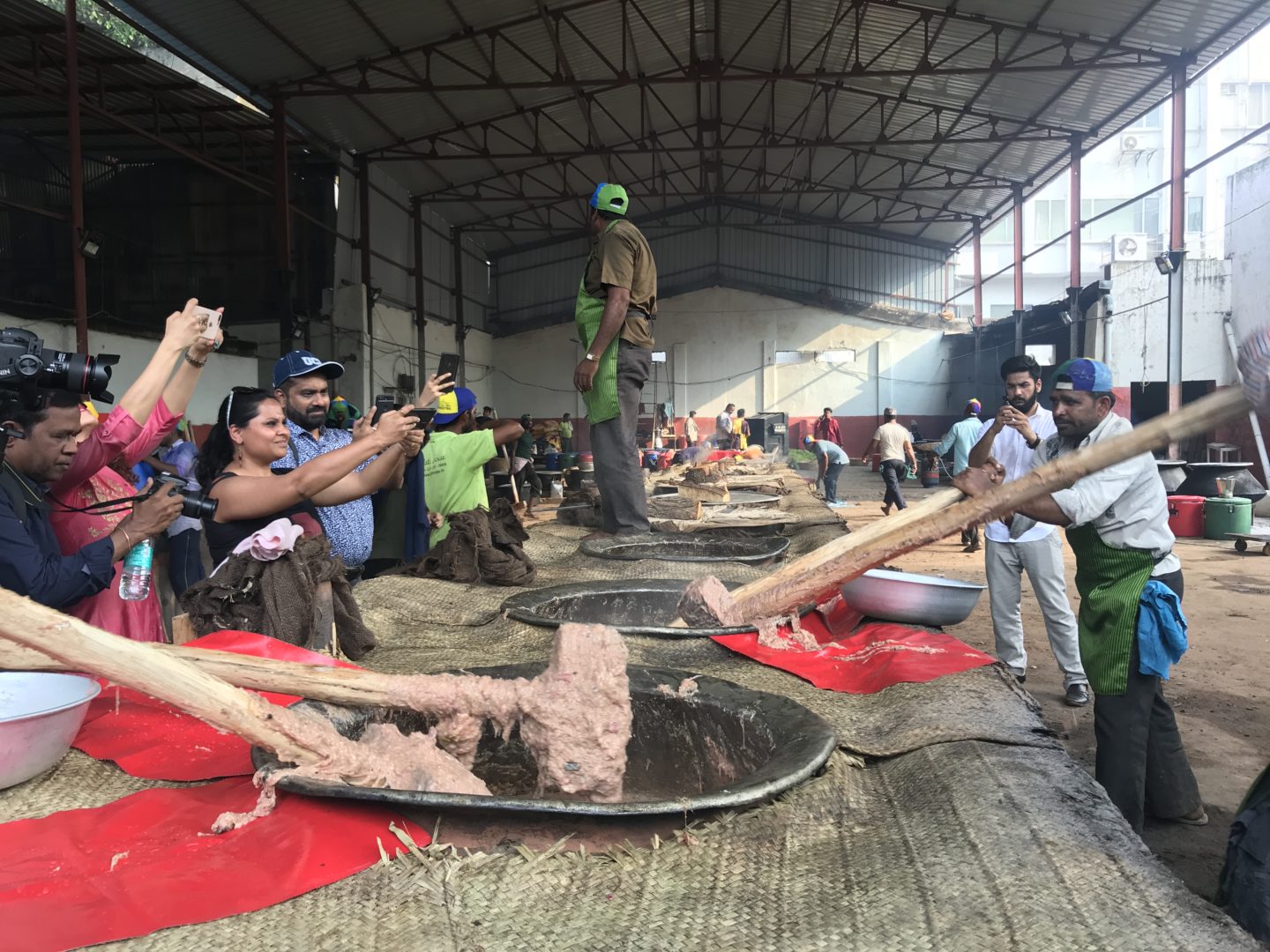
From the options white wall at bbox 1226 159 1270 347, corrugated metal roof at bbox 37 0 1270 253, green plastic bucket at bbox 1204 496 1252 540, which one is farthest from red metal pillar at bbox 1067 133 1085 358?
green plastic bucket at bbox 1204 496 1252 540

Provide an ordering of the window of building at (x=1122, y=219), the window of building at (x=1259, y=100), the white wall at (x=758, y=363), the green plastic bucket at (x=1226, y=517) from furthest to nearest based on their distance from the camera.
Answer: the window of building at (x=1122, y=219) < the window of building at (x=1259, y=100) < the white wall at (x=758, y=363) < the green plastic bucket at (x=1226, y=517)

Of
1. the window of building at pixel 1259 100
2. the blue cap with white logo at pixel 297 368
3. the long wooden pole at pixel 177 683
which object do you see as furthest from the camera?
the window of building at pixel 1259 100

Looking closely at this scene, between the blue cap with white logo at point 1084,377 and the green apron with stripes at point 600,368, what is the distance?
6.30 feet

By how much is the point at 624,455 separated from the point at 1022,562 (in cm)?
209

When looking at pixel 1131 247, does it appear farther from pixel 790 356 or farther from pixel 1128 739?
pixel 1128 739

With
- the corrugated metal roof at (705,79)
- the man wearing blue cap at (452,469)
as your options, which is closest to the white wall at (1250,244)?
the corrugated metal roof at (705,79)

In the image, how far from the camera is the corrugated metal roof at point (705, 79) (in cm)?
1004

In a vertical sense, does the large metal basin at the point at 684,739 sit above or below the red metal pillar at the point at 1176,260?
below

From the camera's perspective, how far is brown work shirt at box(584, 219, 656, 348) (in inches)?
152

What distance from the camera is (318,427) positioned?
3.12 metres

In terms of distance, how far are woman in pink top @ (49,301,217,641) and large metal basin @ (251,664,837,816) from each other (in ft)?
3.09

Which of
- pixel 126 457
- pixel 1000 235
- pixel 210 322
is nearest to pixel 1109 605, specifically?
pixel 210 322

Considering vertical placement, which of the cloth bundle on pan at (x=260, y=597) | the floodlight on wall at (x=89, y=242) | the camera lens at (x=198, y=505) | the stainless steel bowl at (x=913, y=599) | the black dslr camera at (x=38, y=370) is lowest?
the stainless steel bowl at (x=913, y=599)

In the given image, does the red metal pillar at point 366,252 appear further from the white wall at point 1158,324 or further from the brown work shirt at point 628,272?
the white wall at point 1158,324
